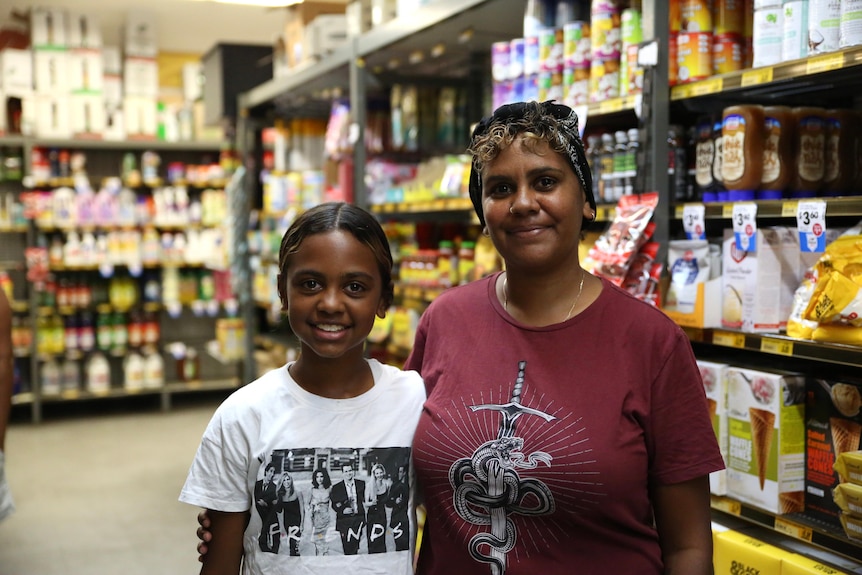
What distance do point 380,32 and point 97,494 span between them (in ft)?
11.1

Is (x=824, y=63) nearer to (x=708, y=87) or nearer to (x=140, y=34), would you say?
(x=708, y=87)

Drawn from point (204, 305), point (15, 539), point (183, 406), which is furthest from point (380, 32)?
point (183, 406)

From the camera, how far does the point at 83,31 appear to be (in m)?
7.94

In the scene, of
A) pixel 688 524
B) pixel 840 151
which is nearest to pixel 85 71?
pixel 840 151

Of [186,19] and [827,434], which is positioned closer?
[827,434]

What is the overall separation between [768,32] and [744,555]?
1362mm

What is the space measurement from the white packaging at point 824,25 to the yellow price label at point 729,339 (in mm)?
744

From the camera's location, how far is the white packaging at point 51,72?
769 cm

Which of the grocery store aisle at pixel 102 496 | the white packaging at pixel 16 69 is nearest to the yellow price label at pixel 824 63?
the grocery store aisle at pixel 102 496

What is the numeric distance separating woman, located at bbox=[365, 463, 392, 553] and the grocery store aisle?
2.86 metres

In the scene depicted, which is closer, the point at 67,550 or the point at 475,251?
the point at 475,251

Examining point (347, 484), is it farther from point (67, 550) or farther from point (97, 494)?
point (97, 494)

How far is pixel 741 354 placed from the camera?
8.73 ft

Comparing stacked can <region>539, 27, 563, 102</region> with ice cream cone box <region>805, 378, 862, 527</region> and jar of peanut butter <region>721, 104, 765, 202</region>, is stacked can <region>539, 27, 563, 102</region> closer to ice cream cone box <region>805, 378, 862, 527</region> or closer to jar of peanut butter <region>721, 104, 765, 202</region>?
jar of peanut butter <region>721, 104, 765, 202</region>
